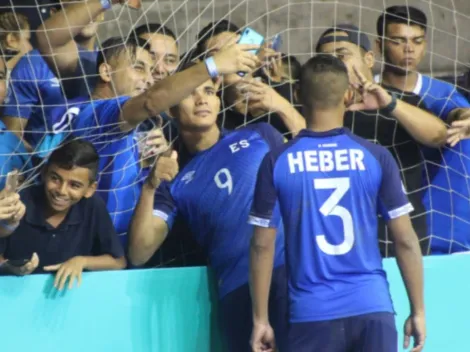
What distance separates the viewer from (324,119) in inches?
108

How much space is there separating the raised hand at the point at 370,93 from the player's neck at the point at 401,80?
0.36 meters

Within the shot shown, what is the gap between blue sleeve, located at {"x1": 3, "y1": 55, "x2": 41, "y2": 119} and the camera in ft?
12.5

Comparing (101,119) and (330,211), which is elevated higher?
(101,119)

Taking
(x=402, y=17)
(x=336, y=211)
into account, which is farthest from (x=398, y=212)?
(x=402, y=17)

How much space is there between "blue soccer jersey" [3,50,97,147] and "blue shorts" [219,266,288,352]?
3.43 feet

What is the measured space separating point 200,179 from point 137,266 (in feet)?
1.30

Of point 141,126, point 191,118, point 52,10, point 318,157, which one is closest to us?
point 318,157

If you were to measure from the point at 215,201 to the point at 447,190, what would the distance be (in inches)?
39.9

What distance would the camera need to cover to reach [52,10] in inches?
162

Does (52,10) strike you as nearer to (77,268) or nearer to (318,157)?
(77,268)

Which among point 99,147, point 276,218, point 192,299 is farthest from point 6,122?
point 276,218

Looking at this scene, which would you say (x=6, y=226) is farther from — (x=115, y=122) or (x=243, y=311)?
(x=243, y=311)

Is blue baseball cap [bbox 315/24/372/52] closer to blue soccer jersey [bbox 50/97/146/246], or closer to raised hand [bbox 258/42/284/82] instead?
raised hand [bbox 258/42/284/82]

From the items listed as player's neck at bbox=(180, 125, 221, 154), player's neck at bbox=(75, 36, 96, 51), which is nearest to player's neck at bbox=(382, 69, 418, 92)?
player's neck at bbox=(180, 125, 221, 154)
